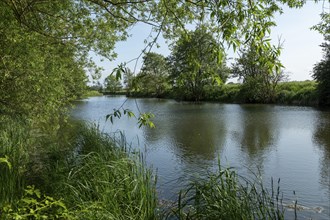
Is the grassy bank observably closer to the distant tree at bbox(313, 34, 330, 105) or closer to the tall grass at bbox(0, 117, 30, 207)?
the tall grass at bbox(0, 117, 30, 207)

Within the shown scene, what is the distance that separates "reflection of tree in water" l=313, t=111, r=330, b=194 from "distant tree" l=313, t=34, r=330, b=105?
36.9ft

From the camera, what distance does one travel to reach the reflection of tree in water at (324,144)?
8697 millimetres

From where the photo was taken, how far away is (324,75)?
2964 centimetres

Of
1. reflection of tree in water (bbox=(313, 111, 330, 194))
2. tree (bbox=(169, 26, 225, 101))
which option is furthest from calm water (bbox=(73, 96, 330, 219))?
tree (bbox=(169, 26, 225, 101))

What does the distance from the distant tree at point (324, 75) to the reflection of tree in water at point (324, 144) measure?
11234 mm

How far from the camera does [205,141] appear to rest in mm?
14289

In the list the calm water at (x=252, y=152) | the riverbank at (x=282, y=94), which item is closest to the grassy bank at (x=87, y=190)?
the calm water at (x=252, y=152)

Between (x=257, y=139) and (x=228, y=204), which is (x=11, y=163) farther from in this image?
(x=257, y=139)

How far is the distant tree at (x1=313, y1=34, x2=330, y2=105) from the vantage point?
29.4 m

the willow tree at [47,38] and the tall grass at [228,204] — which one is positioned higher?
the willow tree at [47,38]

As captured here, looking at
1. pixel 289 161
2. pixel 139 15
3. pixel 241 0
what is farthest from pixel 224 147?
pixel 241 0

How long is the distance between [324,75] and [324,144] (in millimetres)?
19159

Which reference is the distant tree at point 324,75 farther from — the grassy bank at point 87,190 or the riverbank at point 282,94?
the grassy bank at point 87,190

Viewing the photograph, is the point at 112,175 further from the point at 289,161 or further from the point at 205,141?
the point at 205,141
